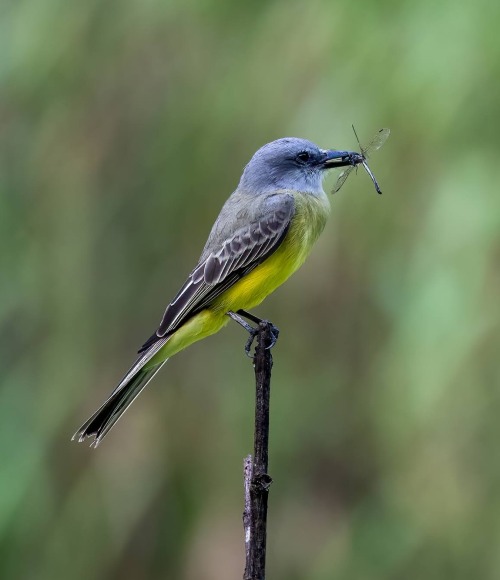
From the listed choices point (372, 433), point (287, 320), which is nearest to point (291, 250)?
point (287, 320)

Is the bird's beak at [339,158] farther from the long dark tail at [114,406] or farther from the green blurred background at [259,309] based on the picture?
the long dark tail at [114,406]

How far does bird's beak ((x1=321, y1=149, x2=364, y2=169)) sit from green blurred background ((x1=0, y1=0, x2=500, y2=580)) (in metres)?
0.17

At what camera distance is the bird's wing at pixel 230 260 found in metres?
3.38

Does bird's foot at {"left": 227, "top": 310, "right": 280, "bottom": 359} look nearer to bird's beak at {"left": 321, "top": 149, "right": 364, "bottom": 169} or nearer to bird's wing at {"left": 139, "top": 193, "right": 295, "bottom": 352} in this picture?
bird's wing at {"left": 139, "top": 193, "right": 295, "bottom": 352}

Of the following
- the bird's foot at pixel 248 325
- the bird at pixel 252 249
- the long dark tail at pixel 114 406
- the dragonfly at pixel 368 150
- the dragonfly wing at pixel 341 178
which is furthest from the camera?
the dragonfly wing at pixel 341 178

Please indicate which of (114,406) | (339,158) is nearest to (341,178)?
(339,158)

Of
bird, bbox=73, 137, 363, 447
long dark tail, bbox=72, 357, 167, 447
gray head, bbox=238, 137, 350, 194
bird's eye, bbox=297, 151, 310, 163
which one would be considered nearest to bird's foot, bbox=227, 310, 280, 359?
bird, bbox=73, 137, 363, 447

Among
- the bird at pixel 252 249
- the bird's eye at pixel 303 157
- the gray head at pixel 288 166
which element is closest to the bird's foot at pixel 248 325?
the bird at pixel 252 249

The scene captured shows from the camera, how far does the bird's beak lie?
3465 mm

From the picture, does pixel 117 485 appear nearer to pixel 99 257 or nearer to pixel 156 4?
pixel 99 257

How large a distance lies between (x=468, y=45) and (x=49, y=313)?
177cm

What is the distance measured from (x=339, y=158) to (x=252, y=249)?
0.44 metres

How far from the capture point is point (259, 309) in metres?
3.98

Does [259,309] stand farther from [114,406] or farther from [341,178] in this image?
[114,406]
